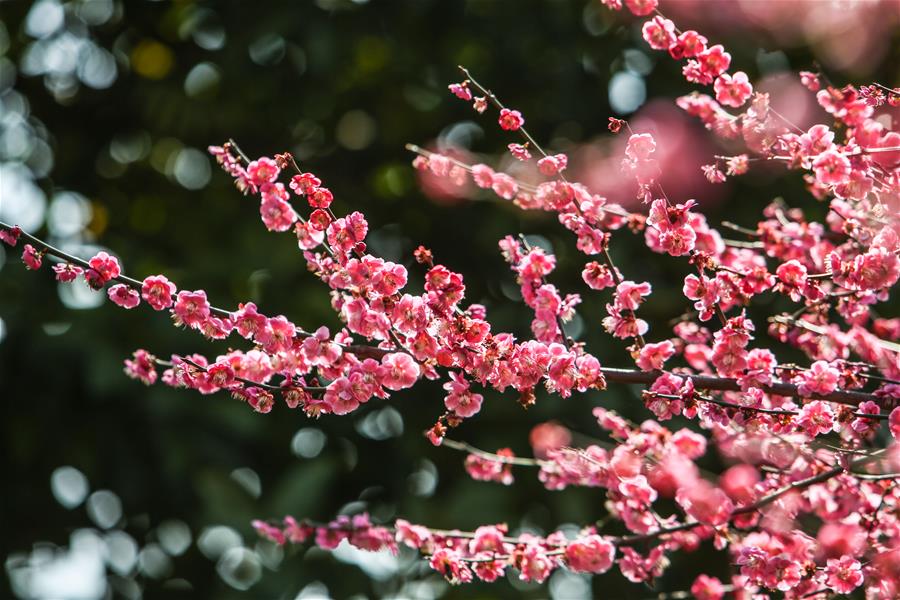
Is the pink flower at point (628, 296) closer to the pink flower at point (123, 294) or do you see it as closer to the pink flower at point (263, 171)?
the pink flower at point (263, 171)

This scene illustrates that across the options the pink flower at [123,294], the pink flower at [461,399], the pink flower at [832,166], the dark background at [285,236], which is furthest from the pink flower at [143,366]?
the dark background at [285,236]

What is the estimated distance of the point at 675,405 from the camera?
141 centimetres

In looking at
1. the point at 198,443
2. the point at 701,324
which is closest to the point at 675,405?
the point at 701,324

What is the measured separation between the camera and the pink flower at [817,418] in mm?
1415

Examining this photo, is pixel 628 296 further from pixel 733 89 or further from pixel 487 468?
pixel 487 468

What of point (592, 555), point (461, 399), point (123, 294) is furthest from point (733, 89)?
point (123, 294)

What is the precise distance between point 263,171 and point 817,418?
36.1 inches

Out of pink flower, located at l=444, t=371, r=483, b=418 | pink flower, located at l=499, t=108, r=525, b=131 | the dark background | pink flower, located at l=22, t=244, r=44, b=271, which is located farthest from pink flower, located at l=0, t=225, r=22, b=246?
the dark background

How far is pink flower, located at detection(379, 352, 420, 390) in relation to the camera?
4.53ft

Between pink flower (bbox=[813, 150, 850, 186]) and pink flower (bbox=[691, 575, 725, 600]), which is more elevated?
pink flower (bbox=[813, 150, 850, 186])

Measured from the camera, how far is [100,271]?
4.61 feet

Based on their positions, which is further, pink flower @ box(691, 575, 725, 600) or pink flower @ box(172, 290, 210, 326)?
pink flower @ box(691, 575, 725, 600)

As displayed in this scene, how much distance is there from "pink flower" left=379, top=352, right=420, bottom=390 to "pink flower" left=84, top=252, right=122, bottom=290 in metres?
0.42

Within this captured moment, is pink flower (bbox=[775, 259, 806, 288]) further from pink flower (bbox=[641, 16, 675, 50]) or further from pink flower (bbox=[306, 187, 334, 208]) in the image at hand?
pink flower (bbox=[306, 187, 334, 208])
